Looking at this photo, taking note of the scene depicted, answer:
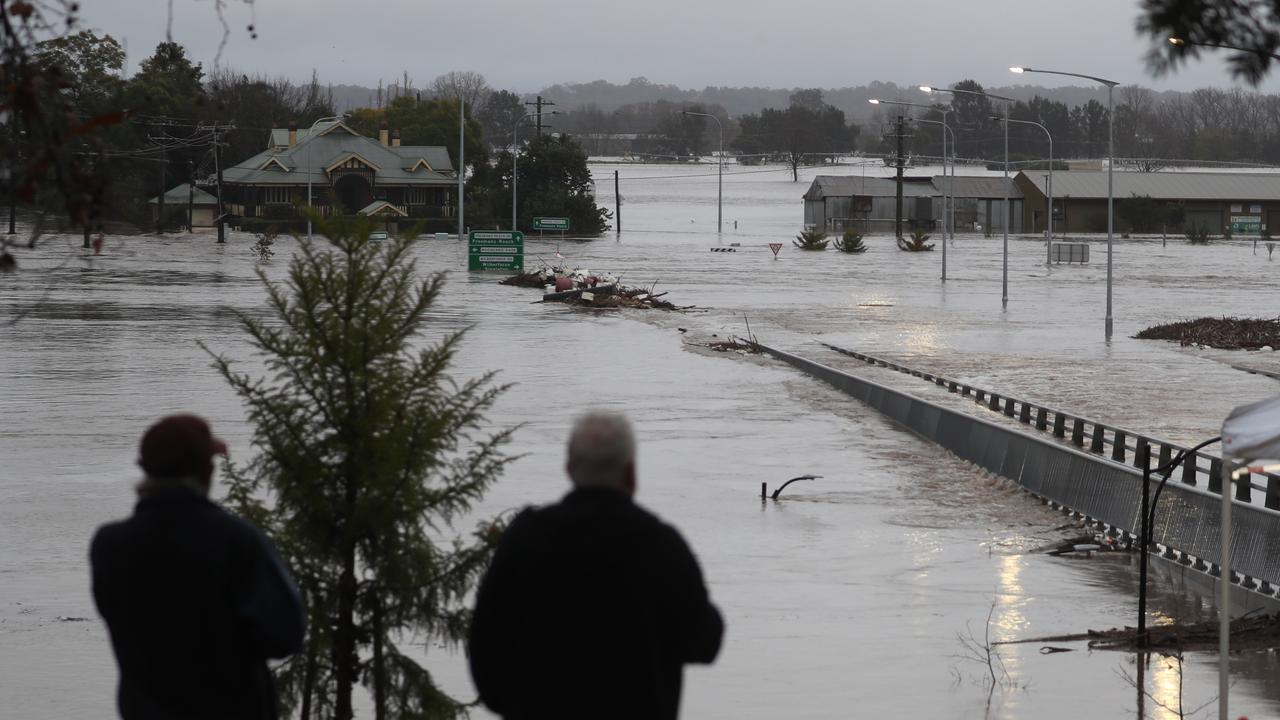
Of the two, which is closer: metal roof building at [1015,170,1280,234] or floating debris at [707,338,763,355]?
floating debris at [707,338,763,355]

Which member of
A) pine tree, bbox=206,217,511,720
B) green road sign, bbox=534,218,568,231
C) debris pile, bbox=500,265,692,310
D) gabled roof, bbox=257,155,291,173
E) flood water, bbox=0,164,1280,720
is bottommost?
flood water, bbox=0,164,1280,720

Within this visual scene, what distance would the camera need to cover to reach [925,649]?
1263 centimetres

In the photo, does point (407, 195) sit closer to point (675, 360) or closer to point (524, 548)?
point (675, 360)

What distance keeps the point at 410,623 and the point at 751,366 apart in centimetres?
2835

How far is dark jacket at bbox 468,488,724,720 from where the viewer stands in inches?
178

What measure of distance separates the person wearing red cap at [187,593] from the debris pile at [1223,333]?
38.8 meters

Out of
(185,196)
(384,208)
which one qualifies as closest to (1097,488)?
(384,208)

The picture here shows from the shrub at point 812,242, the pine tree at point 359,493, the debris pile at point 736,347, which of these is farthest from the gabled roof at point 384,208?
the pine tree at point 359,493

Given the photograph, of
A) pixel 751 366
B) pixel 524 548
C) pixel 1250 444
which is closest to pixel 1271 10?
pixel 1250 444

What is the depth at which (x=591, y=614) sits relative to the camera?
4.55 metres

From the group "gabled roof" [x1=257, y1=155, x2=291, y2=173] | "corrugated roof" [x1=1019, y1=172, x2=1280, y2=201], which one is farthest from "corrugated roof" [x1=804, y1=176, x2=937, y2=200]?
"gabled roof" [x1=257, y1=155, x2=291, y2=173]

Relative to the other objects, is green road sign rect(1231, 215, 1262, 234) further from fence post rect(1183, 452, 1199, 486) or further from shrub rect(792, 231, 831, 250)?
fence post rect(1183, 452, 1199, 486)

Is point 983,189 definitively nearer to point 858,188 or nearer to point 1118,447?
point 858,188

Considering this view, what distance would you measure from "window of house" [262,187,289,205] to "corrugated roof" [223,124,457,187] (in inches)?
48.9
